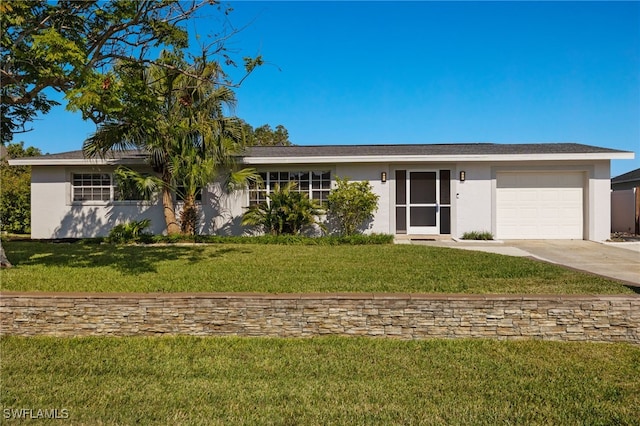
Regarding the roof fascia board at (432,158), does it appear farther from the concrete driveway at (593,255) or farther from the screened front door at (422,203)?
the concrete driveway at (593,255)

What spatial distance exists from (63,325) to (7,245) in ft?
28.0

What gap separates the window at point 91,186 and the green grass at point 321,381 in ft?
34.5

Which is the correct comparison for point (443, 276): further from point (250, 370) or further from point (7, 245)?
point (7, 245)

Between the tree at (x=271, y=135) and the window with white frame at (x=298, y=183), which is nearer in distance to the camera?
the window with white frame at (x=298, y=183)

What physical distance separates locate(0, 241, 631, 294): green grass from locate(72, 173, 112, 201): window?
3.95 m

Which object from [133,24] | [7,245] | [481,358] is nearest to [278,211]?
[133,24]

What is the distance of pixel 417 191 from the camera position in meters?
13.9

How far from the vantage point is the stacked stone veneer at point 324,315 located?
4.73 meters

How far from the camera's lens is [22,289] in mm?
5797

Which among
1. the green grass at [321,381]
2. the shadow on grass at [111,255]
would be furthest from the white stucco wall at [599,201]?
the shadow on grass at [111,255]

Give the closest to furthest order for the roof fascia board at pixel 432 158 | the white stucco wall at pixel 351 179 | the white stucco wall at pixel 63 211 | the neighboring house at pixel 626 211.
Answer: the roof fascia board at pixel 432 158, the white stucco wall at pixel 351 179, the white stucco wall at pixel 63 211, the neighboring house at pixel 626 211

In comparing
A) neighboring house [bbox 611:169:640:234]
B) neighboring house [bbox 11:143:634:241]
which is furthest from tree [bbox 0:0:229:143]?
neighboring house [bbox 611:169:640:234]

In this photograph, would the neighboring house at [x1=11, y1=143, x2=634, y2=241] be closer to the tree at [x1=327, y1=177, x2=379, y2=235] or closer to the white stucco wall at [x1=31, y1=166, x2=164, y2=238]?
the white stucco wall at [x1=31, y1=166, x2=164, y2=238]

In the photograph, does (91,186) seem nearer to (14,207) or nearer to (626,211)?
(14,207)
